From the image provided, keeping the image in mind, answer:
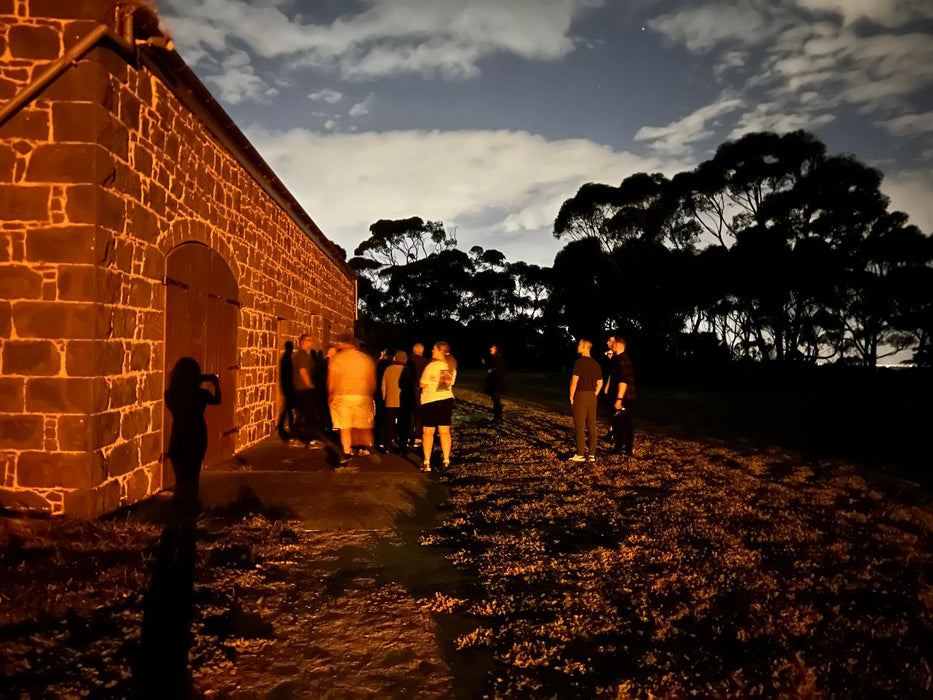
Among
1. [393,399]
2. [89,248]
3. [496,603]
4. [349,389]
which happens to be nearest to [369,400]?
[349,389]

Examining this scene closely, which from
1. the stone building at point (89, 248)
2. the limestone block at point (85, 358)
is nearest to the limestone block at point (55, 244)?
the stone building at point (89, 248)

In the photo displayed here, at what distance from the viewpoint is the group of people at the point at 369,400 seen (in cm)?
738

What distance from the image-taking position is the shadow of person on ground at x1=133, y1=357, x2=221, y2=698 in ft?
9.20

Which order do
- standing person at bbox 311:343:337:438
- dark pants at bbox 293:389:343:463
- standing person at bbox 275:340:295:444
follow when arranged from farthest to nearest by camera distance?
standing person at bbox 311:343:337:438 < standing person at bbox 275:340:295:444 < dark pants at bbox 293:389:343:463

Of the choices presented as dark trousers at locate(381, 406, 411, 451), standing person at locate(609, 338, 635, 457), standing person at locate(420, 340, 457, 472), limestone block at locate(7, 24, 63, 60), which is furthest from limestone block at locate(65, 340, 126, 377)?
standing person at locate(609, 338, 635, 457)

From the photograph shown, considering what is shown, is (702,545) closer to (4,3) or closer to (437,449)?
(437,449)

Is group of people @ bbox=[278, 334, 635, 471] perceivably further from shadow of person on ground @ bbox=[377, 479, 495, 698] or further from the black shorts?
shadow of person on ground @ bbox=[377, 479, 495, 698]

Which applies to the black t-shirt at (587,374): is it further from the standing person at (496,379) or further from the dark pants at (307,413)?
the standing person at (496,379)

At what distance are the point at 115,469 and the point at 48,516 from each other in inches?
24.0

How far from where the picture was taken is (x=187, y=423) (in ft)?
22.0

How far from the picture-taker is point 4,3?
4922 mm

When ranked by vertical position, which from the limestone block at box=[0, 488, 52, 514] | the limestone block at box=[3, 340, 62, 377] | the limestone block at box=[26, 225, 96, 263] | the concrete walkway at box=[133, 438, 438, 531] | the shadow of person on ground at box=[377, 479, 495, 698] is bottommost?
the shadow of person on ground at box=[377, 479, 495, 698]

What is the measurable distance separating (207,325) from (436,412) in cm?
309

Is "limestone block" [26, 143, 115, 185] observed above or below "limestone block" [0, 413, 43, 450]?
above
